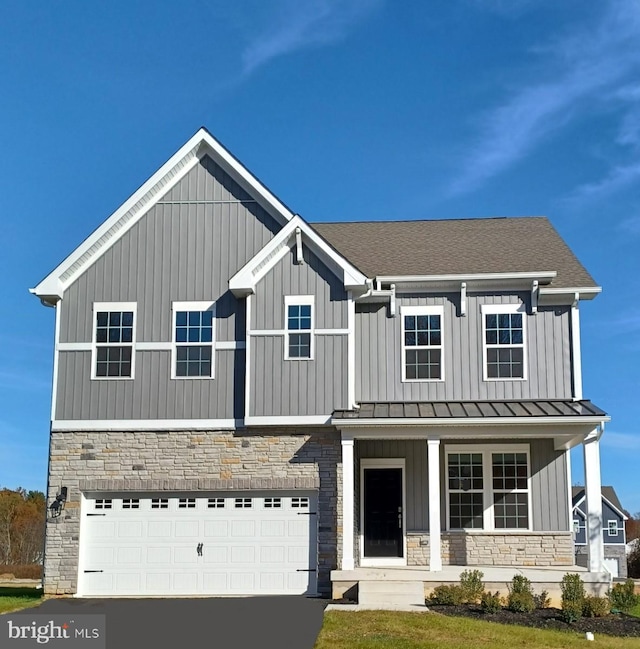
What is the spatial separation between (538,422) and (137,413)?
8.46m

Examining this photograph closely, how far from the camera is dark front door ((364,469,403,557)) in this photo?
2067 cm

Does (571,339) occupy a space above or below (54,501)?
above

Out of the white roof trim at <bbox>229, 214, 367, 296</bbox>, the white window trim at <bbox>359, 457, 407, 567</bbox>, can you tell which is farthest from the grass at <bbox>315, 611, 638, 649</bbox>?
the white roof trim at <bbox>229, 214, 367, 296</bbox>

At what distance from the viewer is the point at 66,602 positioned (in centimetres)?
1817

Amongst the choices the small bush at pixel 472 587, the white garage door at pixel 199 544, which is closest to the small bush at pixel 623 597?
the small bush at pixel 472 587

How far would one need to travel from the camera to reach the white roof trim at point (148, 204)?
20.6 metres

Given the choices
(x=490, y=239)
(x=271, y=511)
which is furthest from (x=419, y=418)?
(x=490, y=239)

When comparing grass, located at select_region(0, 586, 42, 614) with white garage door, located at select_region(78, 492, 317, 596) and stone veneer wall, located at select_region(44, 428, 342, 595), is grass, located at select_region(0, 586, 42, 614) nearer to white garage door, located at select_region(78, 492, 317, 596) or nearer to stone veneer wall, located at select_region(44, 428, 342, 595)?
stone veneer wall, located at select_region(44, 428, 342, 595)

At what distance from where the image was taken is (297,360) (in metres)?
19.8

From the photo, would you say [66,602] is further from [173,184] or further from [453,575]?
[173,184]

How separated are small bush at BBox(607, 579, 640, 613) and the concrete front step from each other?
3.44 metres

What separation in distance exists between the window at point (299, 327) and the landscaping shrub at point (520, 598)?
20.7 feet

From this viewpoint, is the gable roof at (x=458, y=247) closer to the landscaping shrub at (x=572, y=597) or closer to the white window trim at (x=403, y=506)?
the white window trim at (x=403, y=506)

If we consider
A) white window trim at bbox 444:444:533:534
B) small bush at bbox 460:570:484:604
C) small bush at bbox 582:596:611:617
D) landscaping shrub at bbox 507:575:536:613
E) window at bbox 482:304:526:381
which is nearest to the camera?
small bush at bbox 582:596:611:617
